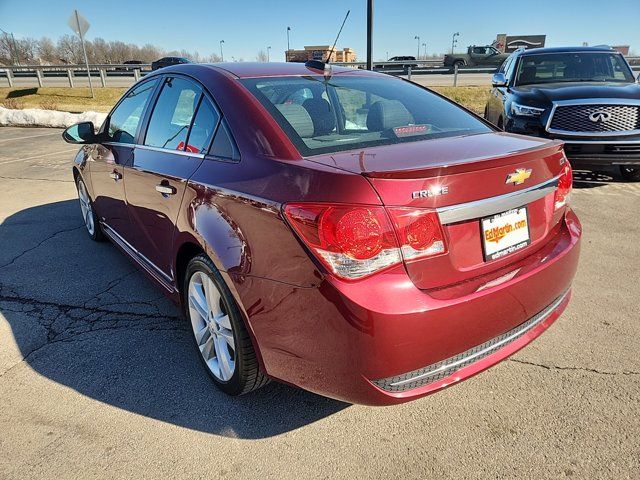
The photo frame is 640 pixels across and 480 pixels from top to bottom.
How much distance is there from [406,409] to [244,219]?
1.24 meters

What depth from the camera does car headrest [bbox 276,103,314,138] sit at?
221cm

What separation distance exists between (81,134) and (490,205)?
3.59 meters

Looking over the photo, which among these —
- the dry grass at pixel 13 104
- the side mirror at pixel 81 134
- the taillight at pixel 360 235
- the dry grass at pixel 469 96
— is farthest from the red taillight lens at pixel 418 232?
the dry grass at pixel 13 104

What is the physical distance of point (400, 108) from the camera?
2.70 m

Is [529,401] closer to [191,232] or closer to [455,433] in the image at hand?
[455,433]

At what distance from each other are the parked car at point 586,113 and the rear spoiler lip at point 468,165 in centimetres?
426

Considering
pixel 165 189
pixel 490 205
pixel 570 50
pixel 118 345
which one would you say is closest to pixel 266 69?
pixel 165 189

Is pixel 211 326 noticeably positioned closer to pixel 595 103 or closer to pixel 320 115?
pixel 320 115

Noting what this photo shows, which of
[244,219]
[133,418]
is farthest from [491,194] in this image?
[133,418]

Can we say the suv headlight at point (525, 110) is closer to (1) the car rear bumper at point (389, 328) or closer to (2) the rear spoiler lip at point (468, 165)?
(2) the rear spoiler lip at point (468, 165)

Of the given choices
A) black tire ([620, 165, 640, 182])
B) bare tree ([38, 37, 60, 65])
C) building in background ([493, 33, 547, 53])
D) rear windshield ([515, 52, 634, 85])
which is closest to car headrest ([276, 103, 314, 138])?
rear windshield ([515, 52, 634, 85])

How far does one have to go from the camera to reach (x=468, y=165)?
183cm

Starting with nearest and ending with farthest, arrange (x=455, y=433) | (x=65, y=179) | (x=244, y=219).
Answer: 1. (x=244, y=219)
2. (x=455, y=433)
3. (x=65, y=179)

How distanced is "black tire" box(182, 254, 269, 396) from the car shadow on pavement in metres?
0.14
